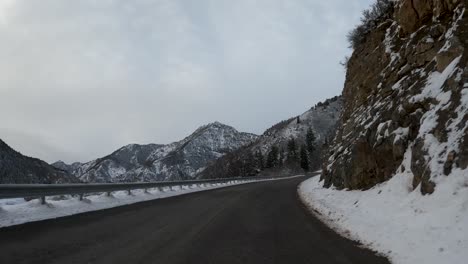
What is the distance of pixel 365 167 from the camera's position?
16.4 meters

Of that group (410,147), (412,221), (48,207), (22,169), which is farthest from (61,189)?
(22,169)

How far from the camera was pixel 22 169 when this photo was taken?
317 ft

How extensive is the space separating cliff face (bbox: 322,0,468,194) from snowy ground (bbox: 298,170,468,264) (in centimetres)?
43

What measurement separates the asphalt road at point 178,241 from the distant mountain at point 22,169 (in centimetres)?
7286

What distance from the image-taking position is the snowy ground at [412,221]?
25.0ft

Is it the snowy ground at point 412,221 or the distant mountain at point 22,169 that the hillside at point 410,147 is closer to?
the snowy ground at point 412,221

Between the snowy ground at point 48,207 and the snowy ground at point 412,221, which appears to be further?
the snowy ground at point 48,207

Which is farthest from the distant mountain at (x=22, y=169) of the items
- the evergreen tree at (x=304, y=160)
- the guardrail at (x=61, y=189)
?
the evergreen tree at (x=304, y=160)

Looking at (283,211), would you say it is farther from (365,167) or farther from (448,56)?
(448,56)

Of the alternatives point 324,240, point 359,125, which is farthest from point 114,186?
point 324,240

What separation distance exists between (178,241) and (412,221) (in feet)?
Answer: 16.0

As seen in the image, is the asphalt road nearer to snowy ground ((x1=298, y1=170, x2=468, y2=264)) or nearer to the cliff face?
snowy ground ((x1=298, y1=170, x2=468, y2=264))

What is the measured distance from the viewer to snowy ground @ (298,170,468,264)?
762 cm

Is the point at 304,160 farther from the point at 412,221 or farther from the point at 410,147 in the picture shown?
the point at 412,221
